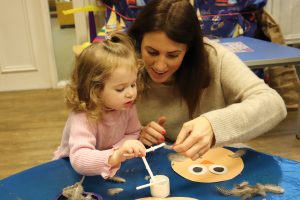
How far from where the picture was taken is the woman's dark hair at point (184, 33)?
3.86 ft

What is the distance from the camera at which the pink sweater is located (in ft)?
3.05

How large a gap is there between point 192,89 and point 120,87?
362 millimetres

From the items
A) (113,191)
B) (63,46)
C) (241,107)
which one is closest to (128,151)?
(113,191)

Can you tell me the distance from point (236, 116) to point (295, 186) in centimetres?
23

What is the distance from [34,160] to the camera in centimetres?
237

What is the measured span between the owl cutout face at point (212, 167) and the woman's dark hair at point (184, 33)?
29 cm

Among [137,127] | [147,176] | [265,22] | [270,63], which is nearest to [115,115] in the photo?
[137,127]

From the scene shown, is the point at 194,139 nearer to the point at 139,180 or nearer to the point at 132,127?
the point at 139,180

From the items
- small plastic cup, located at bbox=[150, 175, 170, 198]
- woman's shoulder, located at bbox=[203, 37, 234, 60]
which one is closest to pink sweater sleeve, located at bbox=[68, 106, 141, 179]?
small plastic cup, located at bbox=[150, 175, 170, 198]

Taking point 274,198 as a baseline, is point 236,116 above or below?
above

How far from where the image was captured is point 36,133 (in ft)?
9.07

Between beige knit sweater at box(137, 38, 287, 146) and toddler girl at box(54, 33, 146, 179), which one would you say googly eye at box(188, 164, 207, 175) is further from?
toddler girl at box(54, 33, 146, 179)

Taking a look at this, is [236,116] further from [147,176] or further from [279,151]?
[279,151]

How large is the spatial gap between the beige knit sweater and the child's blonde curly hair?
290 mm
